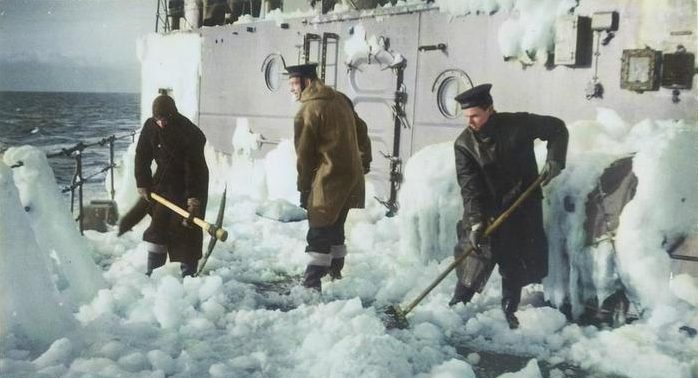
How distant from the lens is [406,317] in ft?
16.6

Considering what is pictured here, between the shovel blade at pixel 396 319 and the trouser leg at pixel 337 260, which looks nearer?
the shovel blade at pixel 396 319

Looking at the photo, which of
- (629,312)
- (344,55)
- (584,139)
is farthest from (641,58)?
(344,55)

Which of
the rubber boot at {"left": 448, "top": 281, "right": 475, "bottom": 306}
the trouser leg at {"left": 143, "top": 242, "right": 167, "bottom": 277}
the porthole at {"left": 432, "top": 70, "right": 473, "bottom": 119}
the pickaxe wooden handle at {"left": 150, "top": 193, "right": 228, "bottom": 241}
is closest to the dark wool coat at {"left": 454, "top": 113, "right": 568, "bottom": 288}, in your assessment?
the rubber boot at {"left": 448, "top": 281, "right": 475, "bottom": 306}

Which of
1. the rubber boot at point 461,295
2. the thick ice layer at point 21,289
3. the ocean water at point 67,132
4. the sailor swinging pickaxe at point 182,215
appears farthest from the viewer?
the ocean water at point 67,132

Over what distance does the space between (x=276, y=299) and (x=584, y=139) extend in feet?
11.8

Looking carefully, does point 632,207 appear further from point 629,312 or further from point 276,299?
point 276,299

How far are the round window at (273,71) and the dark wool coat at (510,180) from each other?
7.35m

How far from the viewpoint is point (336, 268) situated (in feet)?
20.5

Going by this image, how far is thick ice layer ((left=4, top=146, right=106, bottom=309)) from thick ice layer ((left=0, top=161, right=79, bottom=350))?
46 cm

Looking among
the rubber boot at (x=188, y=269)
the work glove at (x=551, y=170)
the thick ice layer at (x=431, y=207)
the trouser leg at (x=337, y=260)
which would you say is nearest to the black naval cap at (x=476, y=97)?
the work glove at (x=551, y=170)

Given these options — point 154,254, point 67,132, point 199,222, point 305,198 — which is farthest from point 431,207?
point 67,132

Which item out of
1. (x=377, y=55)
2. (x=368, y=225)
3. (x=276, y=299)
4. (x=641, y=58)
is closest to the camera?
(x=276, y=299)

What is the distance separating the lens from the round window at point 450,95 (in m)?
8.68

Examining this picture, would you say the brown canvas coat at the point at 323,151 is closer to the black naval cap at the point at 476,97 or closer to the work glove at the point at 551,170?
the black naval cap at the point at 476,97
